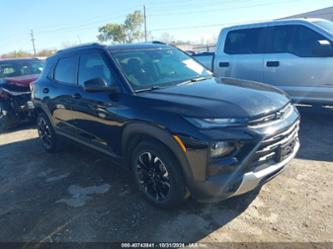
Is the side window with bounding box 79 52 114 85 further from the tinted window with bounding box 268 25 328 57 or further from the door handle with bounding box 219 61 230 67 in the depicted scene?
the tinted window with bounding box 268 25 328 57

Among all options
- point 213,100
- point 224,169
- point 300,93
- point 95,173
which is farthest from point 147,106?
point 300,93

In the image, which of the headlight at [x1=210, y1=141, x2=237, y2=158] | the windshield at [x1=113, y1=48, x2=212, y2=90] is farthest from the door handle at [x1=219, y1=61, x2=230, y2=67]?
the headlight at [x1=210, y1=141, x2=237, y2=158]

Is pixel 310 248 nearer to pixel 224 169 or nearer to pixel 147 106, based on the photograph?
pixel 224 169

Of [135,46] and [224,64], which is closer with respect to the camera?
[135,46]

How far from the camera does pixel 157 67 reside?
386 cm

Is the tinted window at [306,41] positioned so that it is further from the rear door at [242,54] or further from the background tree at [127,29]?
the background tree at [127,29]

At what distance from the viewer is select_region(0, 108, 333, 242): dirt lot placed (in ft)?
9.36

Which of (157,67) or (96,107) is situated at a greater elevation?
(157,67)

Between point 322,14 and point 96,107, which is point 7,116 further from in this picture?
point 322,14

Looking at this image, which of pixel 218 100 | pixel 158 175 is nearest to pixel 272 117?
pixel 218 100

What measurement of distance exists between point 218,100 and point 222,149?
54 cm

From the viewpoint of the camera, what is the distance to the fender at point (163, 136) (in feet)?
9.06

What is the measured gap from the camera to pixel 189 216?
10.2 ft

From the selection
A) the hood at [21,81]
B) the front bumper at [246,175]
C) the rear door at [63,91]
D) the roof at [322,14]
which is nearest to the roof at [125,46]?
the rear door at [63,91]
